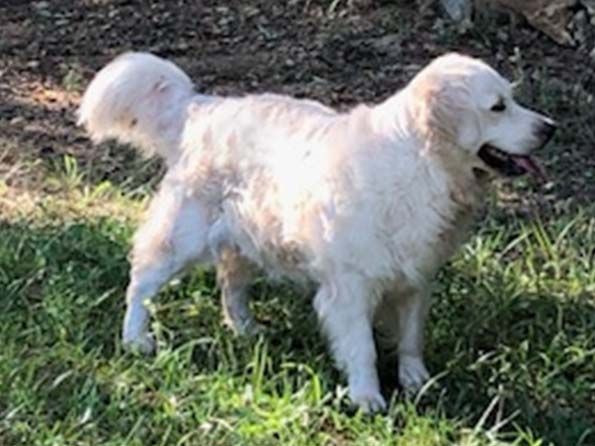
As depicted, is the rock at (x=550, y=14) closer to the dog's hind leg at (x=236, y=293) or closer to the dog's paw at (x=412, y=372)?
the dog's hind leg at (x=236, y=293)

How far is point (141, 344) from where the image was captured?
5.38 meters

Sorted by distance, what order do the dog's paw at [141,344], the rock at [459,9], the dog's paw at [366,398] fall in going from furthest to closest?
the rock at [459,9] < the dog's paw at [141,344] < the dog's paw at [366,398]

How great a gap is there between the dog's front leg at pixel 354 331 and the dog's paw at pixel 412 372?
157 millimetres

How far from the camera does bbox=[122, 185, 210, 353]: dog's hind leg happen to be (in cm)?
543

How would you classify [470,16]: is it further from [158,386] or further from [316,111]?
[158,386]

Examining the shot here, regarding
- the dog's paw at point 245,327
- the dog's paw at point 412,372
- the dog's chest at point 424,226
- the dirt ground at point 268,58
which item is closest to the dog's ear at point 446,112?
the dog's chest at point 424,226

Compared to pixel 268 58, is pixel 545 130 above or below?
above

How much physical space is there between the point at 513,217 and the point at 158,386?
209 cm

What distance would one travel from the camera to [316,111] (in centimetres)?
530

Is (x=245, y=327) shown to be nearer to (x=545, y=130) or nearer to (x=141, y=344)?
(x=141, y=344)

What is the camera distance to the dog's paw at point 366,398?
16.5ft

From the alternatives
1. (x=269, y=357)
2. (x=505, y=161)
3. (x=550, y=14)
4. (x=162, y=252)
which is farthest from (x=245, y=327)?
(x=550, y=14)

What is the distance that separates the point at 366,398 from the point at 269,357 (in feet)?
1.42

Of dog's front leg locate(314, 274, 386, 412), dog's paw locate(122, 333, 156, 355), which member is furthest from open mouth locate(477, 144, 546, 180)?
dog's paw locate(122, 333, 156, 355)
